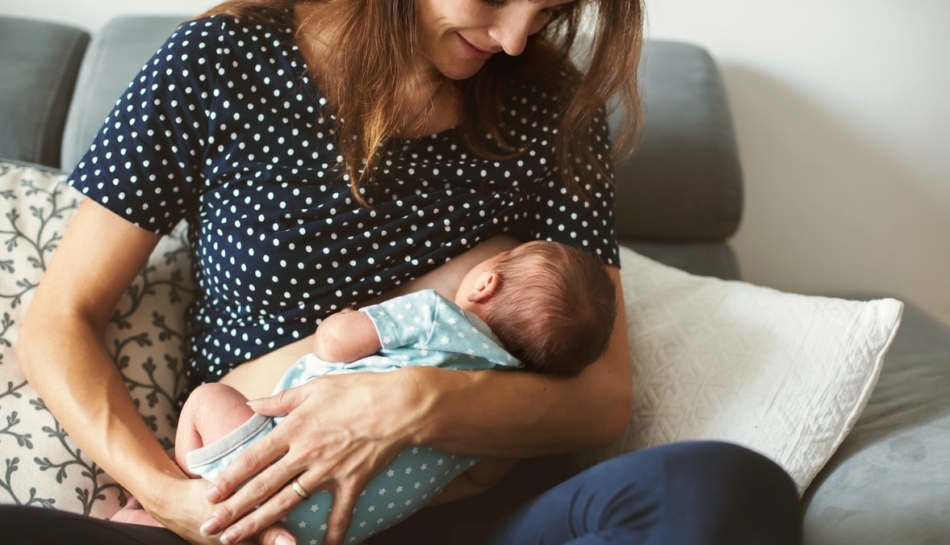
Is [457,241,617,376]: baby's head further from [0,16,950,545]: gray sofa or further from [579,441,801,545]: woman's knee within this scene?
[0,16,950,545]: gray sofa

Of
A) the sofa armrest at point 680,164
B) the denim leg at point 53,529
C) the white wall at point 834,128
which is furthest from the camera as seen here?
the white wall at point 834,128

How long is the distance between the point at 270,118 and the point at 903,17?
66.1 inches

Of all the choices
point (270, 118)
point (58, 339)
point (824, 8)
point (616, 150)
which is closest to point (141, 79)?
point (270, 118)

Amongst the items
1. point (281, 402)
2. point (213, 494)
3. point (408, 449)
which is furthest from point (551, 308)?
point (213, 494)

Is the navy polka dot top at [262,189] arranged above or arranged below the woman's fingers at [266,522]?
above

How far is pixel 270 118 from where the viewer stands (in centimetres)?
113

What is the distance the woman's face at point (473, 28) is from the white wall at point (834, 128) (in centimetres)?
96

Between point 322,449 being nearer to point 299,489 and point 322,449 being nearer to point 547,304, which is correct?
point 299,489

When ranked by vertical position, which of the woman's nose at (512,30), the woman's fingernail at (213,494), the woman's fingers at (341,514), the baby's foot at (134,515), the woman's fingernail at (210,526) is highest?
the woman's nose at (512,30)

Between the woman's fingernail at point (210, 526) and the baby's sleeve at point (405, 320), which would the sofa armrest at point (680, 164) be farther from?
the woman's fingernail at point (210, 526)

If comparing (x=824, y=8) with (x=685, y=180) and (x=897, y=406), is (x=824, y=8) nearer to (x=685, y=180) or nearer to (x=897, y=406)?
(x=685, y=180)

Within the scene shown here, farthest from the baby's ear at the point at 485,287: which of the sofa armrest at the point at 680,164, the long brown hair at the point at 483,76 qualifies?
the sofa armrest at the point at 680,164

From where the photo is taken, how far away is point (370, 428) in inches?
38.5

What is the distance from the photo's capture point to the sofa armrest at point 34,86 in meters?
1.53
